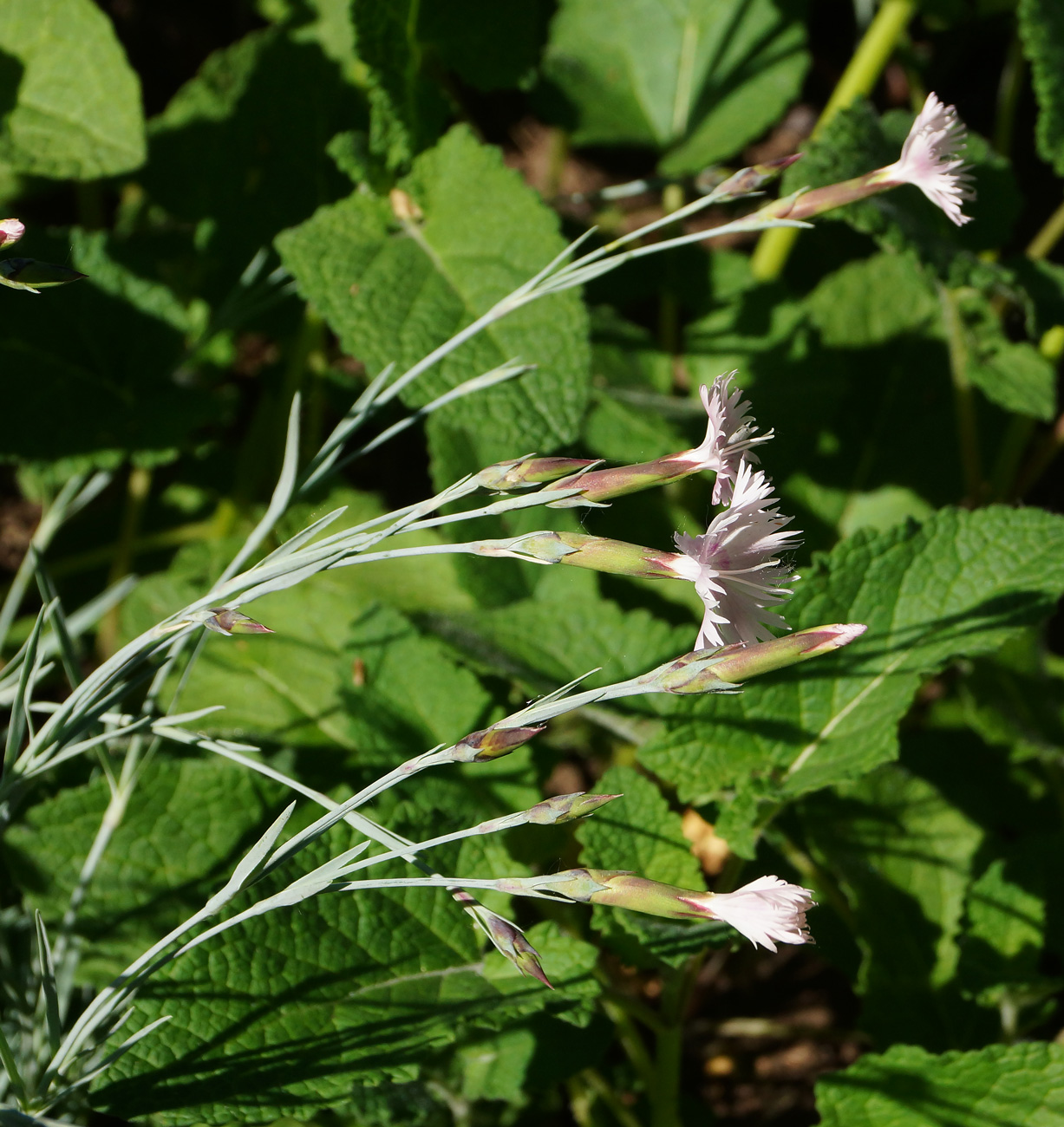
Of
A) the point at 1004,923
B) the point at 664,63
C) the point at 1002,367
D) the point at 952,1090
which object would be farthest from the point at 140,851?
the point at 664,63

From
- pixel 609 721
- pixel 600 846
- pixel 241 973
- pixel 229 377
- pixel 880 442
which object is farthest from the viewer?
pixel 229 377

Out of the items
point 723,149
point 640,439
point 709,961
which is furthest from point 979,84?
point 709,961

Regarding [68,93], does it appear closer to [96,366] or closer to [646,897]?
[96,366]

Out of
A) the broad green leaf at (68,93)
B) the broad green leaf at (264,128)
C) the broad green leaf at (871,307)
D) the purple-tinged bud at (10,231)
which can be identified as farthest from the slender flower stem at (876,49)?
the purple-tinged bud at (10,231)

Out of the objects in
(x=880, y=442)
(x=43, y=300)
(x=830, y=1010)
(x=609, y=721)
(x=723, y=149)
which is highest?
(x=723, y=149)

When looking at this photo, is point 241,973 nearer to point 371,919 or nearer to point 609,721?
point 371,919

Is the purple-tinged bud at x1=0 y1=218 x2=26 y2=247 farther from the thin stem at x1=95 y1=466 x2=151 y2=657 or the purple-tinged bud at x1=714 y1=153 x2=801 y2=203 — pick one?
the thin stem at x1=95 y1=466 x2=151 y2=657

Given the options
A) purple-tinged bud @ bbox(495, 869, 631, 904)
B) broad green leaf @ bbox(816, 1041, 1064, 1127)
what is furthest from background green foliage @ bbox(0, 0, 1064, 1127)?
purple-tinged bud @ bbox(495, 869, 631, 904)

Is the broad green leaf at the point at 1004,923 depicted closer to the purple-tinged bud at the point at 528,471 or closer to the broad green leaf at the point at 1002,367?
the broad green leaf at the point at 1002,367
